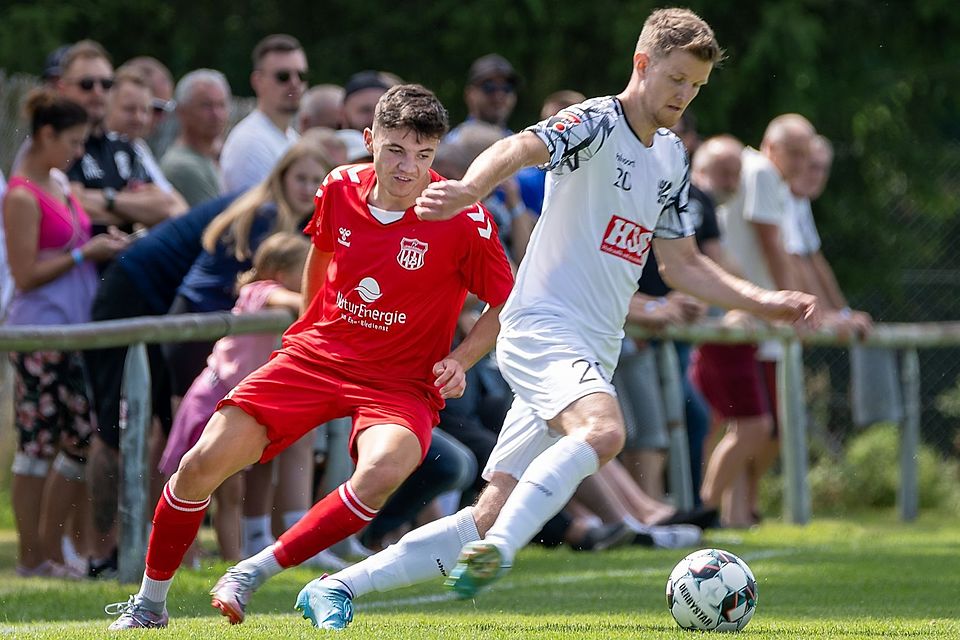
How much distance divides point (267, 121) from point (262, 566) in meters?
4.68

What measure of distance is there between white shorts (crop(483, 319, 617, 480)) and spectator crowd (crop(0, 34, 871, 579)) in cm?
96

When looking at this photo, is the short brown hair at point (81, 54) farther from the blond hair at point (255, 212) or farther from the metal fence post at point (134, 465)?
the metal fence post at point (134, 465)

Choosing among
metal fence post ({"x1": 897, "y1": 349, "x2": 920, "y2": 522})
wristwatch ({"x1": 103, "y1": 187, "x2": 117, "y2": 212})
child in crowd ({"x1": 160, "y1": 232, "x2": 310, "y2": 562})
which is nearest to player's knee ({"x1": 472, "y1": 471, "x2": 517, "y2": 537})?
child in crowd ({"x1": 160, "y1": 232, "x2": 310, "y2": 562})

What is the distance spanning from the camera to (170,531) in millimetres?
6090

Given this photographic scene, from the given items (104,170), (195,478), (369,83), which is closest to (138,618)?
(195,478)

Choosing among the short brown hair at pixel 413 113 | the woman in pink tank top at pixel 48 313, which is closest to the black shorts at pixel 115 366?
the woman in pink tank top at pixel 48 313

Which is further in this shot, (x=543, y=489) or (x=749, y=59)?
(x=749, y=59)

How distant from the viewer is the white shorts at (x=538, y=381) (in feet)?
19.4

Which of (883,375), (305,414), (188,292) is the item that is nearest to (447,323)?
(305,414)

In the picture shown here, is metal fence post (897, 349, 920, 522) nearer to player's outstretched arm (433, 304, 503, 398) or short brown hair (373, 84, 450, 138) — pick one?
player's outstretched arm (433, 304, 503, 398)

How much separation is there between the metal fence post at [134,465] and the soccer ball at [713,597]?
8.77 ft

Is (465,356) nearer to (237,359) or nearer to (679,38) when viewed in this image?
(679,38)

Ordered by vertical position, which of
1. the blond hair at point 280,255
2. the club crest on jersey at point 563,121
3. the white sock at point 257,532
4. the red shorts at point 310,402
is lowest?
the white sock at point 257,532

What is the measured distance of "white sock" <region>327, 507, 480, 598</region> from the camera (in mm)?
5855
